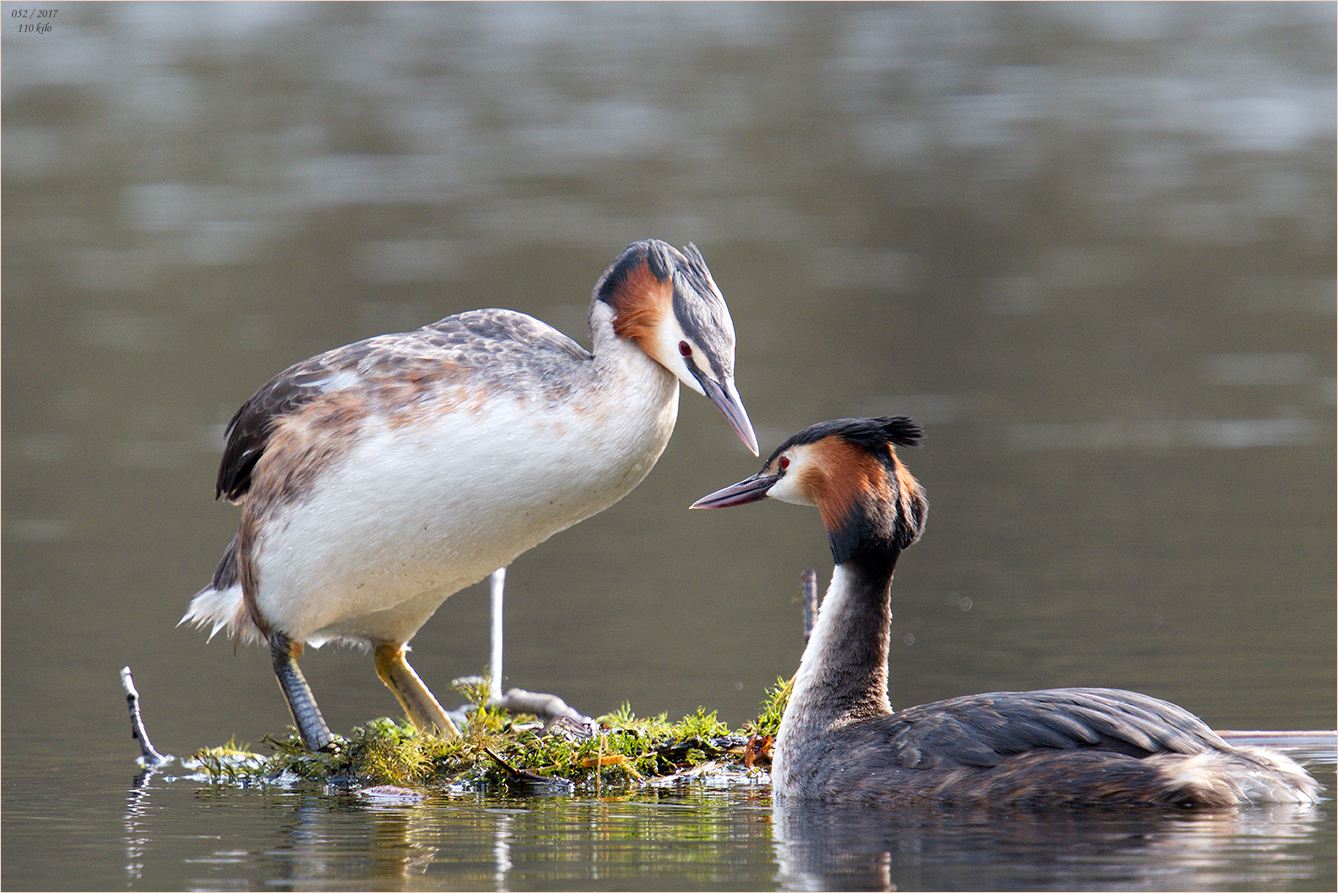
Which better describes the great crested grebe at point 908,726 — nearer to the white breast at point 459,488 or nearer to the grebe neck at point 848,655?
the grebe neck at point 848,655

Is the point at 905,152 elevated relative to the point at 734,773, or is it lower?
elevated

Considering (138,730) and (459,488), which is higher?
(459,488)

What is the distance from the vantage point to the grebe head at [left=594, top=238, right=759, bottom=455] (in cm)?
735

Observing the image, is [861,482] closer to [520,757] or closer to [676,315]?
[676,315]

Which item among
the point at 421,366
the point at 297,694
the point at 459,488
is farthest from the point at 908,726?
the point at 297,694

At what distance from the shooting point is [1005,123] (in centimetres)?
3259

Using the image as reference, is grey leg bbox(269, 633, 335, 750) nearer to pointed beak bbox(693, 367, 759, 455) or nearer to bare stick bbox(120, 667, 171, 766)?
bare stick bbox(120, 667, 171, 766)

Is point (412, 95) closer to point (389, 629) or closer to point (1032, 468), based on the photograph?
point (1032, 468)

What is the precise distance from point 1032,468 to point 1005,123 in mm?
19123

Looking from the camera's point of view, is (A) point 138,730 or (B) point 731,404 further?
(A) point 138,730

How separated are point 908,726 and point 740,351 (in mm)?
11591

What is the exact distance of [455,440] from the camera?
293 inches

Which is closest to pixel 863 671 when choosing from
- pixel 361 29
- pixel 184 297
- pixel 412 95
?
→ pixel 184 297

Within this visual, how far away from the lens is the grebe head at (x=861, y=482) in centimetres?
720
